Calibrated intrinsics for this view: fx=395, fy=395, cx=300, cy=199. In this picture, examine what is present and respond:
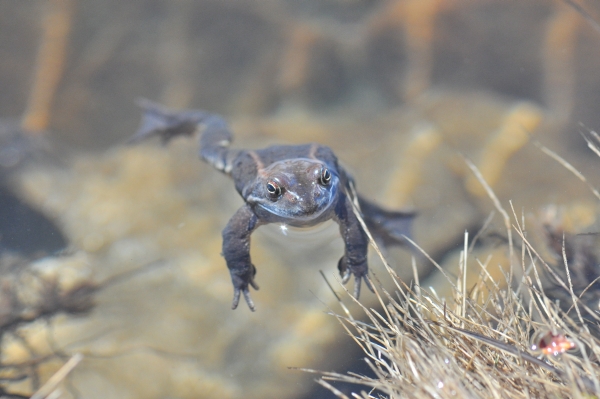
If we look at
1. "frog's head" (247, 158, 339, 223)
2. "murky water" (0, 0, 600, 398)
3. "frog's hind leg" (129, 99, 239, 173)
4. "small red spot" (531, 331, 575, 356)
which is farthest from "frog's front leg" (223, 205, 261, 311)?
"small red spot" (531, 331, 575, 356)

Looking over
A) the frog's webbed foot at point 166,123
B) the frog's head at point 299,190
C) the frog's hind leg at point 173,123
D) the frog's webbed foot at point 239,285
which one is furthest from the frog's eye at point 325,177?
the frog's webbed foot at point 166,123

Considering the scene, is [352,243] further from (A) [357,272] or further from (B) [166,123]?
(B) [166,123]

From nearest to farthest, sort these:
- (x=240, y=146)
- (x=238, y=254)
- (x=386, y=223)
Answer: (x=238, y=254) → (x=386, y=223) → (x=240, y=146)

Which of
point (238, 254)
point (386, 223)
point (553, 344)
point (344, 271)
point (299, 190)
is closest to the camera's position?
point (553, 344)

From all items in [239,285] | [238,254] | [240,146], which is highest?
[240,146]

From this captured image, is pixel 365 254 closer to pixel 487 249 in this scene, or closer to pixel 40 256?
pixel 487 249

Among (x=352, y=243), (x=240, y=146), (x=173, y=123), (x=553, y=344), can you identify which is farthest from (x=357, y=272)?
(x=173, y=123)

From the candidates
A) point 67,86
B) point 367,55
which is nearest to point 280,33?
point 367,55
